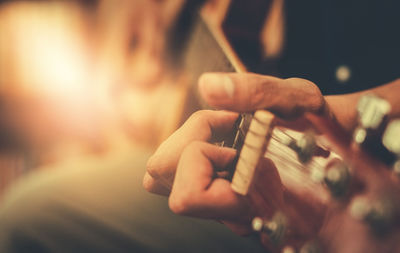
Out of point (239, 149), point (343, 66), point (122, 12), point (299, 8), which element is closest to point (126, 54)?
point (122, 12)

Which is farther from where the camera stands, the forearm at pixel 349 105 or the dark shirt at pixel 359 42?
the dark shirt at pixel 359 42

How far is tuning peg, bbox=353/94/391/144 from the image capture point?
254 millimetres

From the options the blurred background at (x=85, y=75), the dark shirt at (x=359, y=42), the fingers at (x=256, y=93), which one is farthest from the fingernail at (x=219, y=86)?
the blurred background at (x=85, y=75)

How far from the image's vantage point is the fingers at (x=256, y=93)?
0.85 feet

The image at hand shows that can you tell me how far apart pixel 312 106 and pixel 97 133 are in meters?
0.84

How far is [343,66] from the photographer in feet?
1.66

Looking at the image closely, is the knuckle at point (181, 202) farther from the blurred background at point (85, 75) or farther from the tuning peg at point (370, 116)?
the blurred background at point (85, 75)

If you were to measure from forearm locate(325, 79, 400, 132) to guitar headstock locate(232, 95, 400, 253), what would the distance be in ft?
0.10

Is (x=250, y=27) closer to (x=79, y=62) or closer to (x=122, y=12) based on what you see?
(x=122, y=12)

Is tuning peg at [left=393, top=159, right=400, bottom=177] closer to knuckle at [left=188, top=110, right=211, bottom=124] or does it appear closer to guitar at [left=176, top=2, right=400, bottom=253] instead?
guitar at [left=176, top=2, right=400, bottom=253]

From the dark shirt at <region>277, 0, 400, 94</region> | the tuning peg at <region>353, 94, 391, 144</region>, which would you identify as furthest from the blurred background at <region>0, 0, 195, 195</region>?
the tuning peg at <region>353, 94, 391, 144</region>

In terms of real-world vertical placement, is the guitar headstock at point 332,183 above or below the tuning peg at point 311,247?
above

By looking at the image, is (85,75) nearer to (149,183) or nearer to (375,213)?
(149,183)

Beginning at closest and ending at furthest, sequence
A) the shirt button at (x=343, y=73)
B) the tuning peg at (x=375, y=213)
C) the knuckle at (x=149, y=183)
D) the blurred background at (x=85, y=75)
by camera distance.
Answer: the tuning peg at (x=375, y=213) < the knuckle at (x=149, y=183) < the shirt button at (x=343, y=73) < the blurred background at (x=85, y=75)
